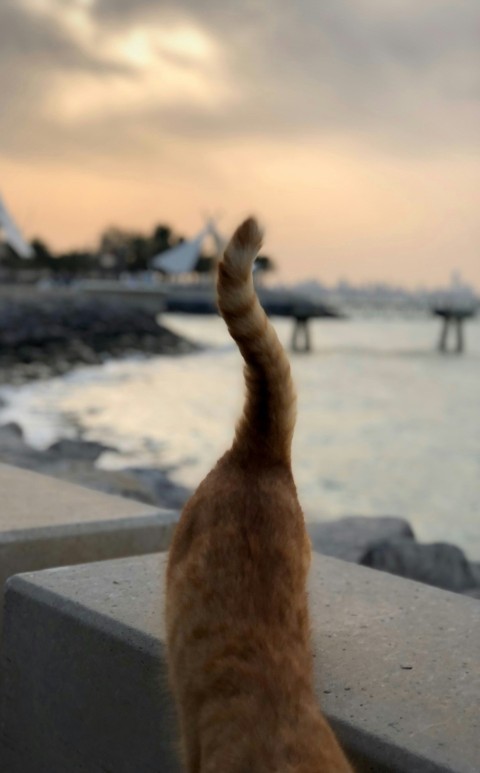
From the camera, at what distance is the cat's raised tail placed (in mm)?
2213

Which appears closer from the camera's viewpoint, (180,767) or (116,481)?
(180,767)

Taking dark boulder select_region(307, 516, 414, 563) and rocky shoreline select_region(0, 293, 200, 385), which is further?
rocky shoreline select_region(0, 293, 200, 385)

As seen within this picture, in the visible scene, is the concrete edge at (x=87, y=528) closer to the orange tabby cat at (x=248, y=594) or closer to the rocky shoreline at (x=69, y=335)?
the orange tabby cat at (x=248, y=594)

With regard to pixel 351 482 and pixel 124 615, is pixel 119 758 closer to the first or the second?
pixel 124 615

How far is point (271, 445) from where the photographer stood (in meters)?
2.41

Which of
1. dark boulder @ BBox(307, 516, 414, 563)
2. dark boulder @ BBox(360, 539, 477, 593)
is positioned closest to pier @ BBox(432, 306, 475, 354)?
dark boulder @ BBox(307, 516, 414, 563)

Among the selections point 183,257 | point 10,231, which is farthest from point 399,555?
point 183,257

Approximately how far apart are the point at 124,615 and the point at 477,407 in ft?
98.4

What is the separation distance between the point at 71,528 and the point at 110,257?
113672 millimetres

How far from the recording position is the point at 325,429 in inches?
905

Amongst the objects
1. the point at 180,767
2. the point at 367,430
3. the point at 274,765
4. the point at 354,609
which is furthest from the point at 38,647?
the point at 367,430

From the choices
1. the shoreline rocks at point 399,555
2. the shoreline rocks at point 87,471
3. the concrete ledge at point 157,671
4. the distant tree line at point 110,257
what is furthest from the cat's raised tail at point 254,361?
the distant tree line at point 110,257

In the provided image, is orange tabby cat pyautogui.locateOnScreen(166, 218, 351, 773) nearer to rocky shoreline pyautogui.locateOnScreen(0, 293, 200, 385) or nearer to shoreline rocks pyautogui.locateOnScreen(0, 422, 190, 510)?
shoreline rocks pyautogui.locateOnScreen(0, 422, 190, 510)

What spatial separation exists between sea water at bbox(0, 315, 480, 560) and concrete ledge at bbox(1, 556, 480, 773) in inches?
32.8
